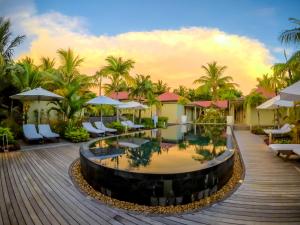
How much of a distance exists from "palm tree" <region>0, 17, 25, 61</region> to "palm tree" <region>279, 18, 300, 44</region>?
1504 centimetres

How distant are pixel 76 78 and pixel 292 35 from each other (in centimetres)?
1487

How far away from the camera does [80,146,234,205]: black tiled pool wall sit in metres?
4.04

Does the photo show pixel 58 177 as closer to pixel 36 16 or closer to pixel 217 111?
pixel 36 16

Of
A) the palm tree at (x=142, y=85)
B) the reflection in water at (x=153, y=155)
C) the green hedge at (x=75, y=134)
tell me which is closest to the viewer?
the reflection in water at (x=153, y=155)

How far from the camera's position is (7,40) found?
14.0 metres

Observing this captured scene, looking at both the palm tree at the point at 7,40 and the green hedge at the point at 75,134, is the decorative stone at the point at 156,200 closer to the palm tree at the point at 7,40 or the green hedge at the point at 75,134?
the green hedge at the point at 75,134

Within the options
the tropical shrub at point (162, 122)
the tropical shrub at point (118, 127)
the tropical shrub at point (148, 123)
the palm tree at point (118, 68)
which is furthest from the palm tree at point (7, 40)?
the tropical shrub at point (162, 122)

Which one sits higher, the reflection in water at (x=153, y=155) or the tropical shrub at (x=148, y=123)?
the tropical shrub at (x=148, y=123)

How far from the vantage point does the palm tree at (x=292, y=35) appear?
906cm

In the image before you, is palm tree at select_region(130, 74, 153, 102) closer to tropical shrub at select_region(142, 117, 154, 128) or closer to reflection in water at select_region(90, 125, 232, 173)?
tropical shrub at select_region(142, 117, 154, 128)

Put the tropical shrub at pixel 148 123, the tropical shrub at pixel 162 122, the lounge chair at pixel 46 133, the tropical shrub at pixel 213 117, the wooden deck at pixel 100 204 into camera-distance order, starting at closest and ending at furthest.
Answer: the wooden deck at pixel 100 204 → the lounge chair at pixel 46 133 → the tropical shrub at pixel 148 123 → the tropical shrub at pixel 162 122 → the tropical shrub at pixel 213 117

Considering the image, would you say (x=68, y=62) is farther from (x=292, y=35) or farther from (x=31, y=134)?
(x=292, y=35)

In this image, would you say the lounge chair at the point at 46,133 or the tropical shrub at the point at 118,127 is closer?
the lounge chair at the point at 46,133

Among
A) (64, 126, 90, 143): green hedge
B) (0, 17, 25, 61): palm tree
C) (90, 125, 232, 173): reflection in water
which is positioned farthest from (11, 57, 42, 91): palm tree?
(90, 125, 232, 173): reflection in water
